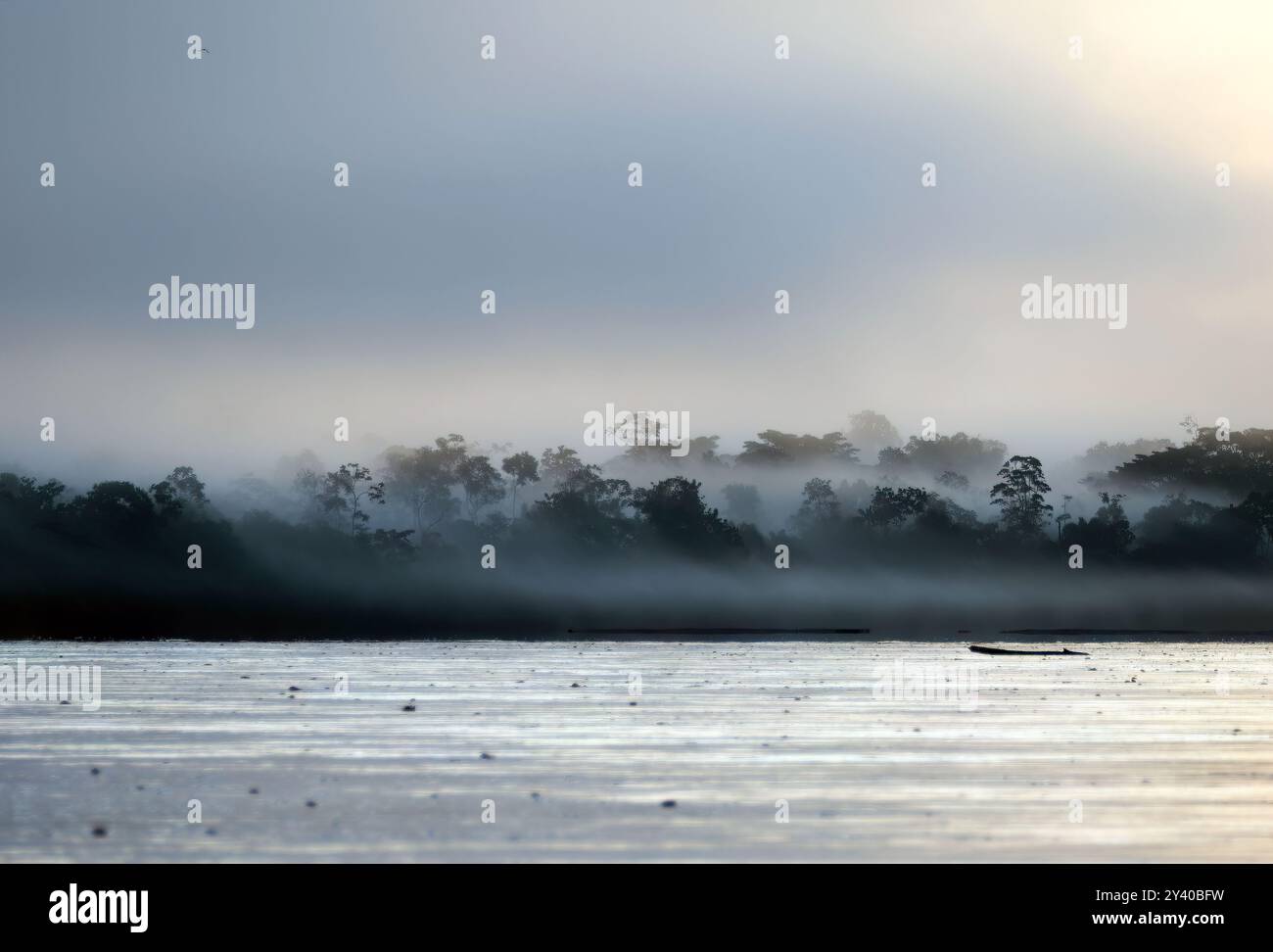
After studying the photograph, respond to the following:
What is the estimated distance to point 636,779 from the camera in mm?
27500

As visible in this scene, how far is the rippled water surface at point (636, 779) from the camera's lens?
20453 millimetres

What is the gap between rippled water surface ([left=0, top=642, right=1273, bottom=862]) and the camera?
67.1 feet

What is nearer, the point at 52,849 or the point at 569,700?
the point at 52,849

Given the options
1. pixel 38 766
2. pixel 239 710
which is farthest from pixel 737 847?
pixel 239 710
